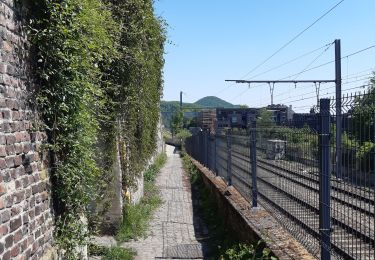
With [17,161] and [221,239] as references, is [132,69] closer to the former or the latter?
[221,239]

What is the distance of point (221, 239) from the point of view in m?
9.44

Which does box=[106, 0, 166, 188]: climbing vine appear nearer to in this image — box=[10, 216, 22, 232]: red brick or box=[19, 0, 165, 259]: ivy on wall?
box=[19, 0, 165, 259]: ivy on wall

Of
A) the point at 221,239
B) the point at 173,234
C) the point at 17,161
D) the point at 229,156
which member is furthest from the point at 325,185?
the point at 229,156

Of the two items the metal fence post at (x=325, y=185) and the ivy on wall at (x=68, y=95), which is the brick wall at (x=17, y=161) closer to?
the ivy on wall at (x=68, y=95)

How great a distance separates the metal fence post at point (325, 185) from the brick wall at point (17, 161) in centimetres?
279

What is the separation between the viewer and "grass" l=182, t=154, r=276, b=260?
22.5 feet

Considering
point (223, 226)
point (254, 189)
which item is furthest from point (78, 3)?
point (223, 226)

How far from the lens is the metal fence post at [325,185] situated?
5.00 m

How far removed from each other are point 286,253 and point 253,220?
1863mm

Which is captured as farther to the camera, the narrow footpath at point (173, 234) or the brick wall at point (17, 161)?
the narrow footpath at point (173, 234)

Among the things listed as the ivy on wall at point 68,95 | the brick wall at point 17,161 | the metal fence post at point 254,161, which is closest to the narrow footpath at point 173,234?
the metal fence post at point 254,161

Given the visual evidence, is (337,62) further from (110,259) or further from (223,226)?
(110,259)

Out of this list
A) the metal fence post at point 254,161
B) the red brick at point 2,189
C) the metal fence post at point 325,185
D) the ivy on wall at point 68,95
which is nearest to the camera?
the red brick at point 2,189

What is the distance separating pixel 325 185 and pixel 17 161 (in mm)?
2910
